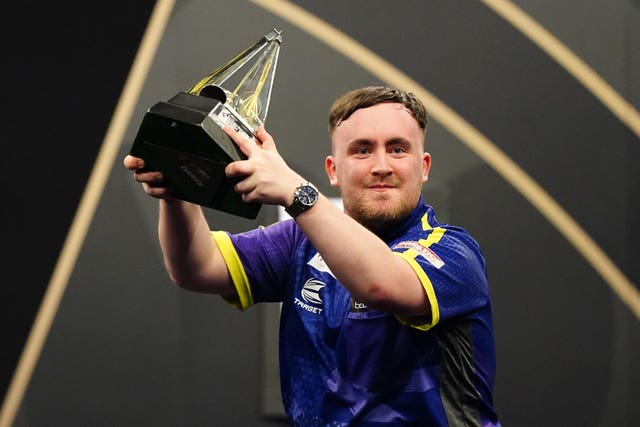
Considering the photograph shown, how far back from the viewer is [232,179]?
126cm

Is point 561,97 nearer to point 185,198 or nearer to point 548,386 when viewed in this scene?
point 548,386

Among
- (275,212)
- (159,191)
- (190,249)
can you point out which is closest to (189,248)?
(190,249)

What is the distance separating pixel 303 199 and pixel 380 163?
1.25 ft

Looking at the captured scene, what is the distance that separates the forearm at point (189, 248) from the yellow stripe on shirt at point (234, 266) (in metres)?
0.02

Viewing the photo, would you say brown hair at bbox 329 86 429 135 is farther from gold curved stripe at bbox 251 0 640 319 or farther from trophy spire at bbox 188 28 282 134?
gold curved stripe at bbox 251 0 640 319

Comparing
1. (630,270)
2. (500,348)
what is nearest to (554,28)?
(630,270)

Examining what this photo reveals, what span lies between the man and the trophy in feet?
0.10

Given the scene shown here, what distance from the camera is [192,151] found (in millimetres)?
1249

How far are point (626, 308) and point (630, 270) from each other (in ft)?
0.37

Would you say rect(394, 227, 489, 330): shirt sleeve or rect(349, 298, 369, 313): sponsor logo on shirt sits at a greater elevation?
rect(394, 227, 489, 330): shirt sleeve

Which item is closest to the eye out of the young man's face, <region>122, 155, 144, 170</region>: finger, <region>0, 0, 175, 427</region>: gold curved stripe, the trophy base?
the young man's face

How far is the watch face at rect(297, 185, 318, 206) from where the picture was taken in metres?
1.23

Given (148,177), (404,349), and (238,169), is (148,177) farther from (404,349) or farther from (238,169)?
(404,349)

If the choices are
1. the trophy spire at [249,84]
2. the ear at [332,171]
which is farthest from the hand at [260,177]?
the ear at [332,171]
